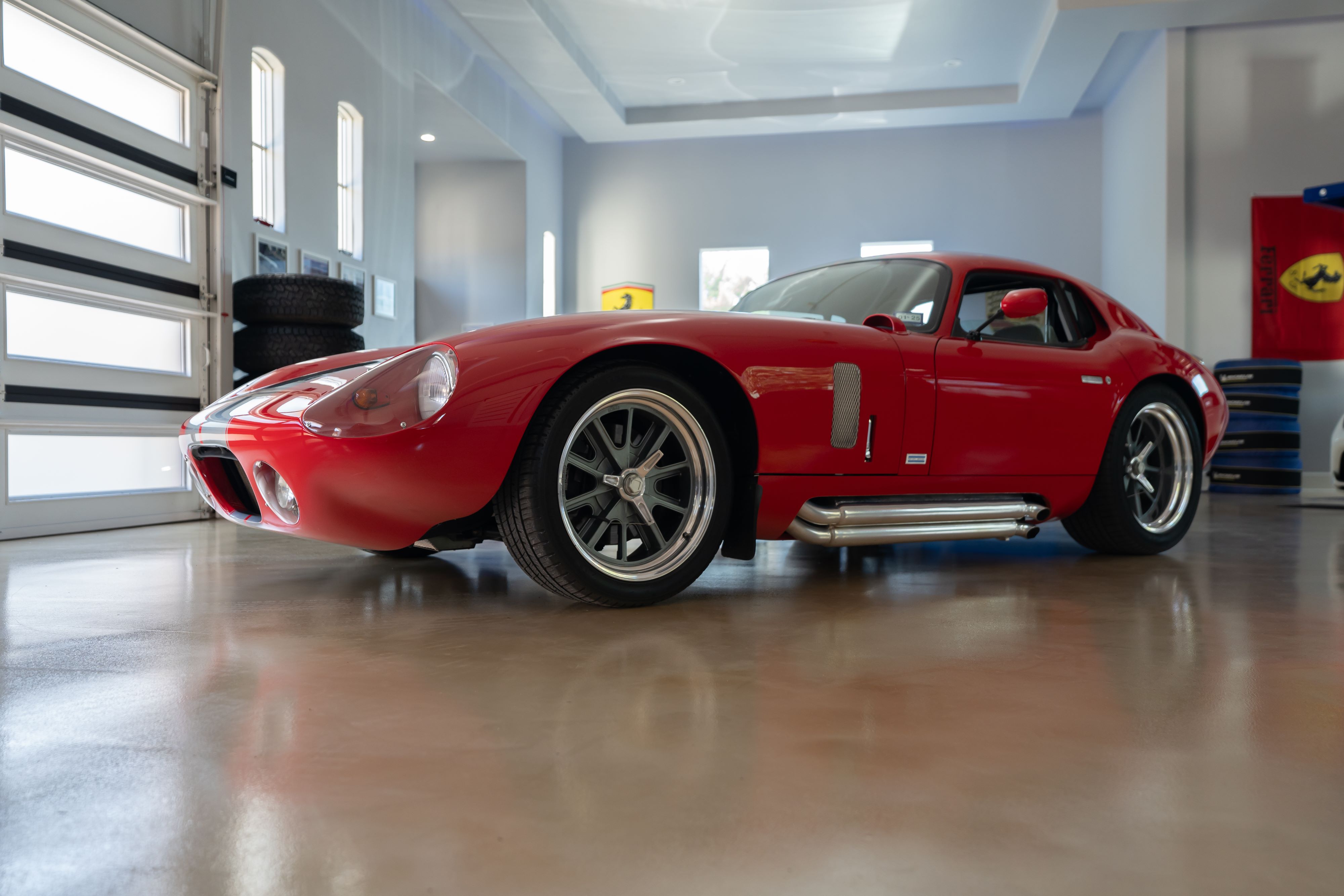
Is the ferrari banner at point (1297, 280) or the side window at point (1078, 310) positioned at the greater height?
the ferrari banner at point (1297, 280)

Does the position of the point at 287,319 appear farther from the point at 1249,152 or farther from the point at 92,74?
the point at 1249,152

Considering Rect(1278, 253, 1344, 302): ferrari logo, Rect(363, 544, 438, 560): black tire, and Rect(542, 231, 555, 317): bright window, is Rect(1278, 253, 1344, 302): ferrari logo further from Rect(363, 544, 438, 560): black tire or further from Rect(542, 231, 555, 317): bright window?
Rect(363, 544, 438, 560): black tire

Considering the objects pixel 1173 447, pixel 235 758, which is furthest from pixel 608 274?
pixel 235 758

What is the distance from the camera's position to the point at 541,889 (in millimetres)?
938

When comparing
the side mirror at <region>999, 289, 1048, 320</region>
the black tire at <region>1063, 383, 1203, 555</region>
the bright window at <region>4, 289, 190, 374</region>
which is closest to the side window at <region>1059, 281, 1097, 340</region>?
the black tire at <region>1063, 383, 1203, 555</region>

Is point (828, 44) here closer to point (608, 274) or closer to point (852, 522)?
point (608, 274)

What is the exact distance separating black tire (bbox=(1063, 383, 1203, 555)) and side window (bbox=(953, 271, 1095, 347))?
36 centimetres

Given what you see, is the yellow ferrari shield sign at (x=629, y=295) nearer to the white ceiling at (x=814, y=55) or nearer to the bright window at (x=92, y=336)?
the white ceiling at (x=814, y=55)

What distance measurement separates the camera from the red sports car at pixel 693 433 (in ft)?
7.23

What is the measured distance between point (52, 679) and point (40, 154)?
3973mm

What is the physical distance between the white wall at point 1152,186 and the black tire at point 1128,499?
675 centimetres

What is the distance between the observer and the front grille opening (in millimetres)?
2570

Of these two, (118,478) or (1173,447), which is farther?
(118,478)

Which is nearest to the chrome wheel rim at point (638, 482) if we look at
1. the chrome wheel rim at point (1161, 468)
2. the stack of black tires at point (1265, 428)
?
the chrome wheel rim at point (1161, 468)
